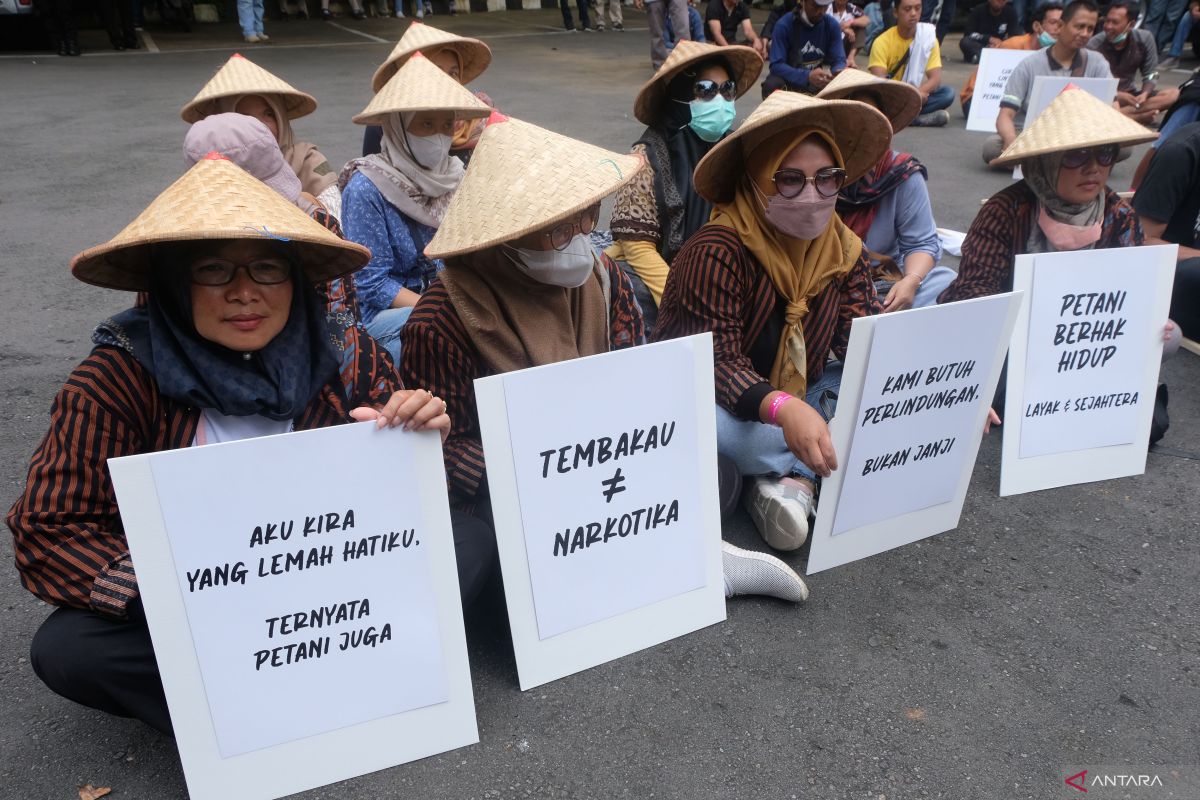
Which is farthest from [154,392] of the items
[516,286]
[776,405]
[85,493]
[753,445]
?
[753,445]

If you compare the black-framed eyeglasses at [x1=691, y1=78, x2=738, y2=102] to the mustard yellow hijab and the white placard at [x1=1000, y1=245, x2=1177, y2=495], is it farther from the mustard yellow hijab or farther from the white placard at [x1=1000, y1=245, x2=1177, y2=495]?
the white placard at [x1=1000, y1=245, x2=1177, y2=495]

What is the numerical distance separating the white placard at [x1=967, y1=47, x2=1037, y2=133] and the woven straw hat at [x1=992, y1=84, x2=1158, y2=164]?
5958 mm

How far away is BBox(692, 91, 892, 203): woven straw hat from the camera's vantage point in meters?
2.54

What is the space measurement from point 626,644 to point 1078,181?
7.53 ft

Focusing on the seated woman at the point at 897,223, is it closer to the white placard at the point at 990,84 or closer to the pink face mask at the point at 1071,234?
the pink face mask at the point at 1071,234

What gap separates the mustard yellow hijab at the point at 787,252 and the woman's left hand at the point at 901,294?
842 millimetres

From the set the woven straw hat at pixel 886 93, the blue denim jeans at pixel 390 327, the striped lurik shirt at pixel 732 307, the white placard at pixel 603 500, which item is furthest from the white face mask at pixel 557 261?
the woven straw hat at pixel 886 93

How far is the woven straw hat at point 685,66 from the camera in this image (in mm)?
3627

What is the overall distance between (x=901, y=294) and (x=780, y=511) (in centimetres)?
143

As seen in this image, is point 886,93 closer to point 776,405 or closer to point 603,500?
point 776,405

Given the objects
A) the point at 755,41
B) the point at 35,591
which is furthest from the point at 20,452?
the point at 755,41

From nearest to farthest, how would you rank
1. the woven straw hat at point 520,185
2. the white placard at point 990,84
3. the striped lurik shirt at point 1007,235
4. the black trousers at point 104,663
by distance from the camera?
the black trousers at point 104,663, the woven straw hat at point 520,185, the striped lurik shirt at point 1007,235, the white placard at point 990,84

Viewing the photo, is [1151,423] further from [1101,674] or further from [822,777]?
[822,777]

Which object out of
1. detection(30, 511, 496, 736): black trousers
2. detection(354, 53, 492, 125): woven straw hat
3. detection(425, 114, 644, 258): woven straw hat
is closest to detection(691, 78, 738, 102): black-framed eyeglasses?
detection(354, 53, 492, 125): woven straw hat
